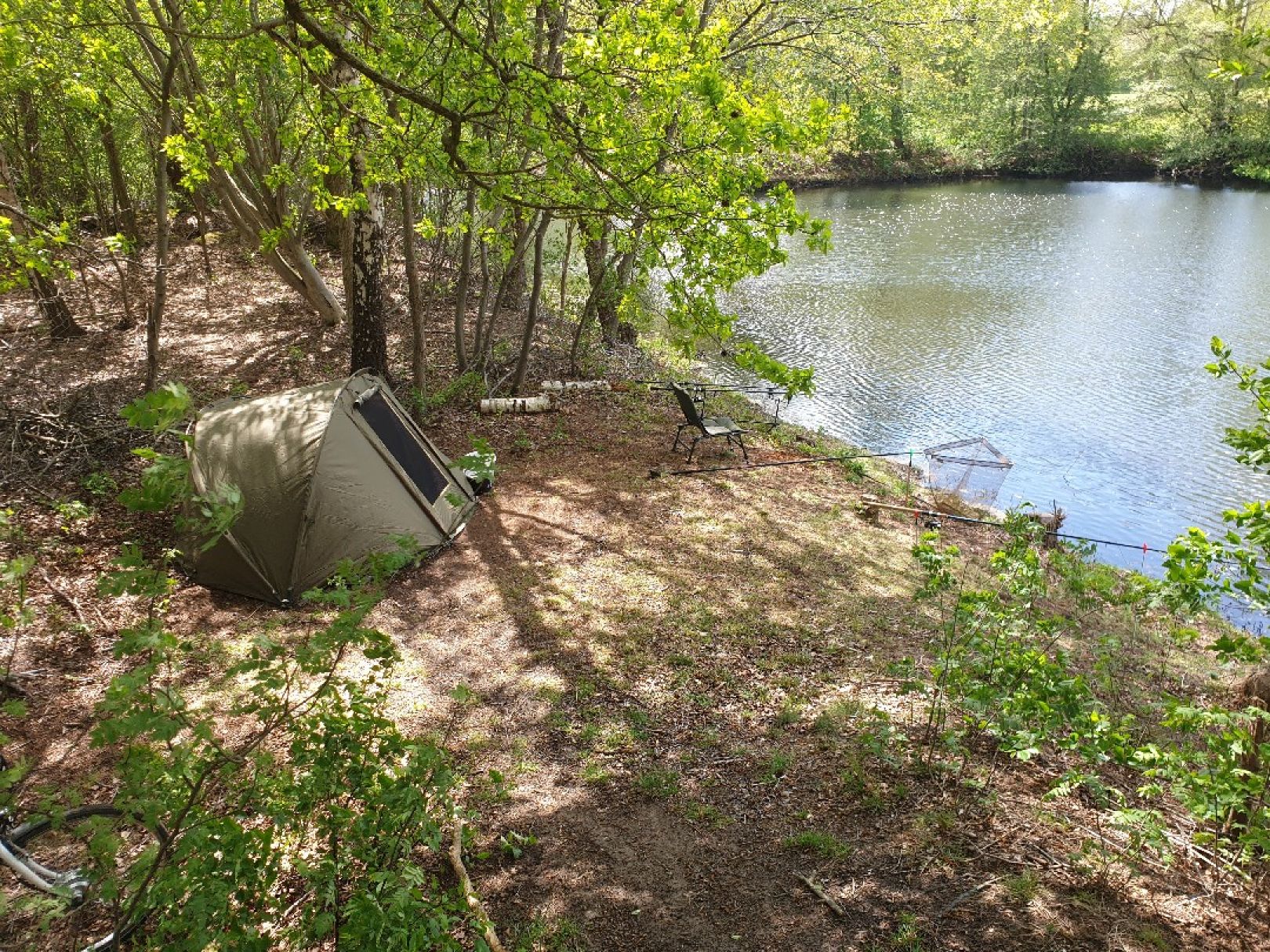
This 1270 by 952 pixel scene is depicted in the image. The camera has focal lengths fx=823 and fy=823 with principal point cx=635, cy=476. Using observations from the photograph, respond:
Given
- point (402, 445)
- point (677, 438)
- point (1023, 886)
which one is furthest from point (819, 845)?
point (677, 438)

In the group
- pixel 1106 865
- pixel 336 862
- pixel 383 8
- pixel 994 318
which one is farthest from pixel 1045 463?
pixel 336 862

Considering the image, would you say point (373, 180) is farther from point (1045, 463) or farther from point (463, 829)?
point (1045, 463)

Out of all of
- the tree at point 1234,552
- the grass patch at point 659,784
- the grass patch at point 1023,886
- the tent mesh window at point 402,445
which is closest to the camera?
the tree at point 1234,552

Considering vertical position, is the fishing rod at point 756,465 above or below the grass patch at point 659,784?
above

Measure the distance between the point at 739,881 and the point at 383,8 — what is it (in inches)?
259

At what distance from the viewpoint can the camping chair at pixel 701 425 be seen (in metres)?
9.70

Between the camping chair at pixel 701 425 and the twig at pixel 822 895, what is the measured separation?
20.9 ft

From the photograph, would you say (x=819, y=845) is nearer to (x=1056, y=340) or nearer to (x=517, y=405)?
(x=517, y=405)

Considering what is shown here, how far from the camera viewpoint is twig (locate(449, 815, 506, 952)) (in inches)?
125

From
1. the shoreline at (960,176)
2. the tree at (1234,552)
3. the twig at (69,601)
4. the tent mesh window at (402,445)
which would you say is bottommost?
the twig at (69,601)

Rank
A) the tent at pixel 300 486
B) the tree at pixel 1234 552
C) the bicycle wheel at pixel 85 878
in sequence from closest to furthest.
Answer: the bicycle wheel at pixel 85 878
the tree at pixel 1234 552
the tent at pixel 300 486

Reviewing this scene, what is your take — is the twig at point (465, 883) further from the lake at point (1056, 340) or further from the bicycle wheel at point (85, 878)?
the lake at point (1056, 340)

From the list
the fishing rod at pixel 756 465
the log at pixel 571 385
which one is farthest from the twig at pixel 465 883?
the log at pixel 571 385

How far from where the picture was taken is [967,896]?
11.9ft
